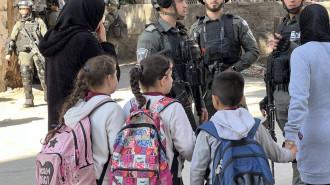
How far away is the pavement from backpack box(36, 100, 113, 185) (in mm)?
2332

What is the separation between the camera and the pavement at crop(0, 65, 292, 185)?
19.5 ft

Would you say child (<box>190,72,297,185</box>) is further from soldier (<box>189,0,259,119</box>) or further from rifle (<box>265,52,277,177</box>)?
soldier (<box>189,0,259,119</box>)

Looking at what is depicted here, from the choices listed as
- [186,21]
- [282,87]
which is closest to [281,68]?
[282,87]

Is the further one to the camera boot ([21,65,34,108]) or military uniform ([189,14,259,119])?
boot ([21,65,34,108])

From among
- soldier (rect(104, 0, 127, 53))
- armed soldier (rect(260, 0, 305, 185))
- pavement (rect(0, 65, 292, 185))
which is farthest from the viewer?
soldier (rect(104, 0, 127, 53))

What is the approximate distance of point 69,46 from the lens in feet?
12.3

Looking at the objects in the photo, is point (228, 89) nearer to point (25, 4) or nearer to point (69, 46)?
point (69, 46)

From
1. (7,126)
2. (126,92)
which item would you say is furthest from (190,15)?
(7,126)

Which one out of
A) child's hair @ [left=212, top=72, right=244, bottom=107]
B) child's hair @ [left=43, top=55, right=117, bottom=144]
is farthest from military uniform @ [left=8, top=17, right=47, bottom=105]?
child's hair @ [left=212, top=72, right=244, bottom=107]

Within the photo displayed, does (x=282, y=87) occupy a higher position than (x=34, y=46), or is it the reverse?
(x=282, y=87)

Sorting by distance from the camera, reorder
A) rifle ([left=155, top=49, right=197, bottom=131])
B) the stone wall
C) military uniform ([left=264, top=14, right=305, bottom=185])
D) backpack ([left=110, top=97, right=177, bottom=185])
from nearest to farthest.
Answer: backpack ([left=110, top=97, right=177, bottom=185])
rifle ([left=155, top=49, right=197, bottom=131])
military uniform ([left=264, top=14, right=305, bottom=185])
the stone wall

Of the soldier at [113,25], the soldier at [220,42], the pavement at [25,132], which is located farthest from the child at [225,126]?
the soldier at [113,25]

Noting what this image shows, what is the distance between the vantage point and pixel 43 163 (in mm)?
3248

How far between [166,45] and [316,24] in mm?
1273
